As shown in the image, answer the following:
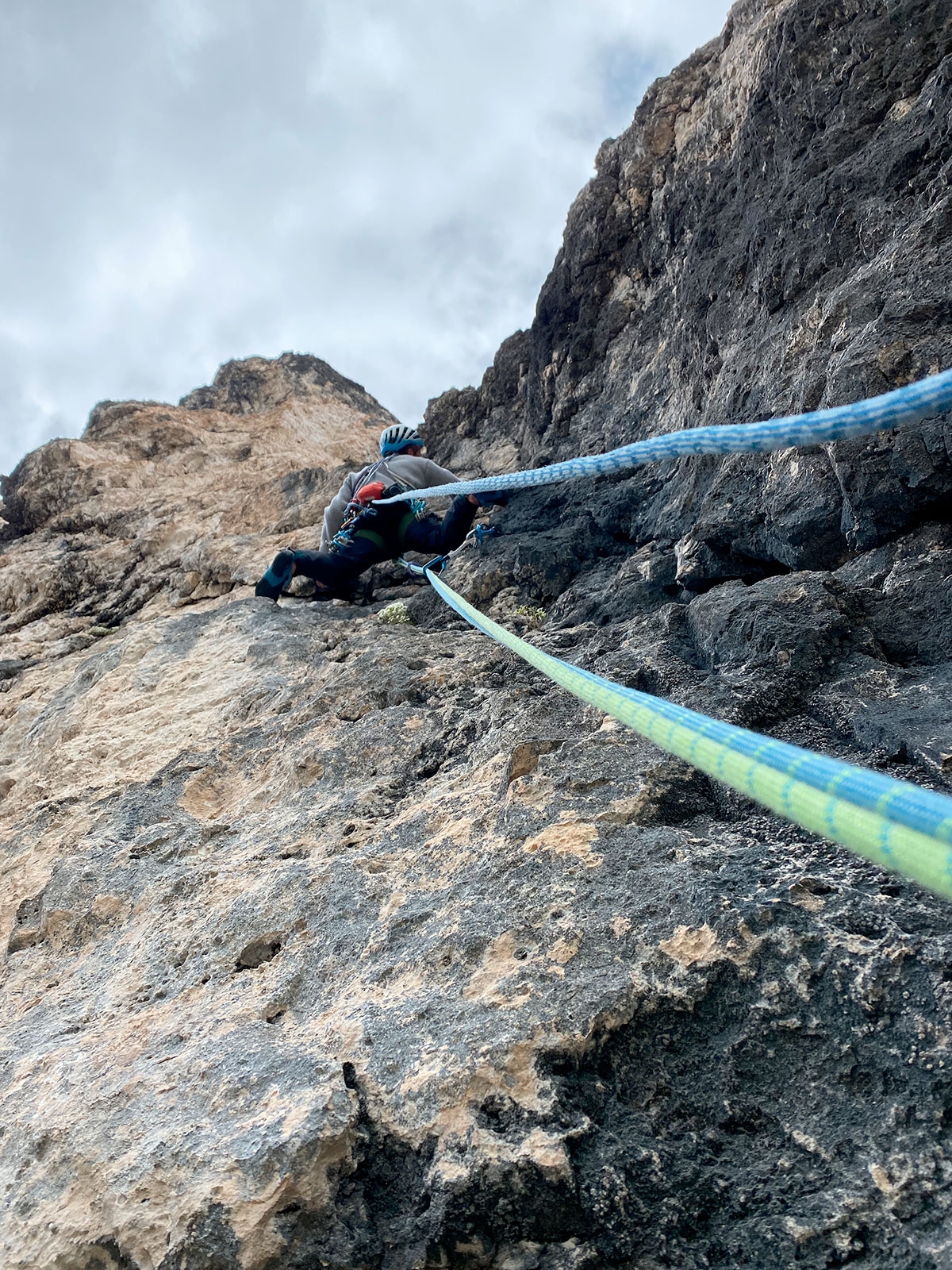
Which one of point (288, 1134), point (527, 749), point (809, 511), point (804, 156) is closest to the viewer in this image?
point (288, 1134)

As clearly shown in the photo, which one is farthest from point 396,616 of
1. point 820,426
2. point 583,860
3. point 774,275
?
point 820,426

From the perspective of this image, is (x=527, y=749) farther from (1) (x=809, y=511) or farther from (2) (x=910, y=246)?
(2) (x=910, y=246)

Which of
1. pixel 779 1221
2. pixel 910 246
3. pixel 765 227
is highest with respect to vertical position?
pixel 765 227

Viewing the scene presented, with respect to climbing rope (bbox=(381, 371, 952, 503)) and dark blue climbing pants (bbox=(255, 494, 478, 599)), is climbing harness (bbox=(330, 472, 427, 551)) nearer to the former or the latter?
dark blue climbing pants (bbox=(255, 494, 478, 599))

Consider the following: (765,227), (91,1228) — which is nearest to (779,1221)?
(91,1228)

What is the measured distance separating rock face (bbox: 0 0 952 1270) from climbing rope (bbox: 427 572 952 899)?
0.59 meters

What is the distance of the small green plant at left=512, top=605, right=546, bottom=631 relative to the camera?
475 centimetres

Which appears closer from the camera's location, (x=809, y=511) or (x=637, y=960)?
(x=637, y=960)

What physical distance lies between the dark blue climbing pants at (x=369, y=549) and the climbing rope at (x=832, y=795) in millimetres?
4648

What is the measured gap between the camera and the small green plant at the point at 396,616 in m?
5.34

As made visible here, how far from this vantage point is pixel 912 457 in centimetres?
297

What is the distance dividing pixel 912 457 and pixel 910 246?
1.18 m

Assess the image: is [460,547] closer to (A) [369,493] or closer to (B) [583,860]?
(A) [369,493]

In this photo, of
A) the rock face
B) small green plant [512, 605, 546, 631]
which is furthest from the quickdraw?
small green plant [512, 605, 546, 631]
